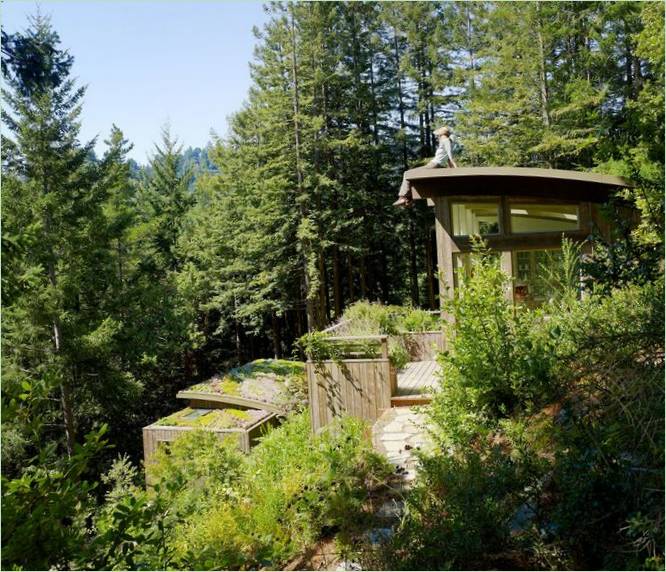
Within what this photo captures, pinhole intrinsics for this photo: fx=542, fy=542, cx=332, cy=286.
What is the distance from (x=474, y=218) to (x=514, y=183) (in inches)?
38.3

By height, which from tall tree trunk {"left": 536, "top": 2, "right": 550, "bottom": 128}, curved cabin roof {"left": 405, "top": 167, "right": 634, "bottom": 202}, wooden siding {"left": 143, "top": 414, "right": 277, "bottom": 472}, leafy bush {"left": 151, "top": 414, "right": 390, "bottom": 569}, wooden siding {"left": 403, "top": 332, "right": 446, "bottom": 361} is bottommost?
wooden siding {"left": 143, "top": 414, "right": 277, "bottom": 472}

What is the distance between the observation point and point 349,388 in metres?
7.07

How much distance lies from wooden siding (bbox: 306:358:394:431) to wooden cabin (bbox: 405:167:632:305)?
3.24 m

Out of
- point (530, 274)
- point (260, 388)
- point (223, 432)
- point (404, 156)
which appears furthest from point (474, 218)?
point (404, 156)

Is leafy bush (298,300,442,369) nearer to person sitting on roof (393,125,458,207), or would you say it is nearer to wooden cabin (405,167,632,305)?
wooden cabin (405,167,632,305)

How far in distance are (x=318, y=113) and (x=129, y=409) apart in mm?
12051

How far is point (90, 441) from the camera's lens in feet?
8.07

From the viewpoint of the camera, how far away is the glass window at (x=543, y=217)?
988 centimetres

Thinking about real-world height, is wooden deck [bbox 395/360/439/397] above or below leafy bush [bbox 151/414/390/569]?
above

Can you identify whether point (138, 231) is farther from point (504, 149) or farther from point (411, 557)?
point (411, 557)

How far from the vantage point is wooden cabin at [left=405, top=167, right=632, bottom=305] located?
9672mm

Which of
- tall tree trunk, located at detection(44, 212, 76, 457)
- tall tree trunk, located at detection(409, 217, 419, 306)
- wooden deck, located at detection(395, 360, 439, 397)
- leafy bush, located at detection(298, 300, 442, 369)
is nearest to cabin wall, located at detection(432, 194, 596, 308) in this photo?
Answer: leafy bush, located at detection(298, 300, 442, 369)

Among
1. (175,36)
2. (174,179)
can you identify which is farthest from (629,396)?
(174,179)

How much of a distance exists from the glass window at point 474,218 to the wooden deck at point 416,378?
2.64m
